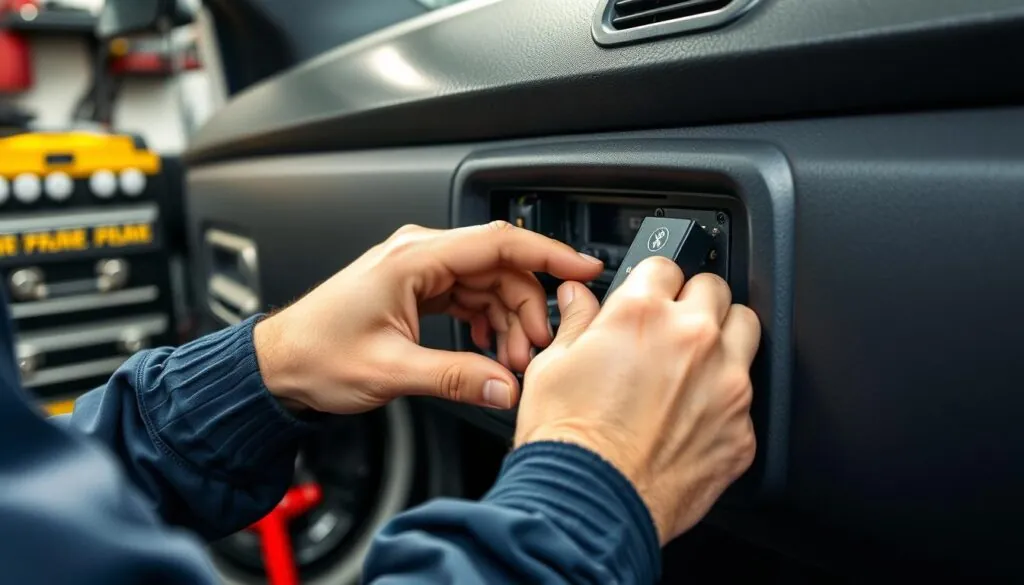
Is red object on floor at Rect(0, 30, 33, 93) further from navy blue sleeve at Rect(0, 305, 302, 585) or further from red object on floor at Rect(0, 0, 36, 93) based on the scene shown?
navy blue sleeve at Rect(0, 305, 302, 585)

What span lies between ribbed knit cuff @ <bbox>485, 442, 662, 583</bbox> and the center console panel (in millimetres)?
43

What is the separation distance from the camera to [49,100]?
363 cm

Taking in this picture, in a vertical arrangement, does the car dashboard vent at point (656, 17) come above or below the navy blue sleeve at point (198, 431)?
above

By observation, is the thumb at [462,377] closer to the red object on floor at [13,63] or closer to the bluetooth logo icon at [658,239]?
the bluetooth logo icon at [658,239]

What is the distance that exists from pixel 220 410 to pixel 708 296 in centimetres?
34

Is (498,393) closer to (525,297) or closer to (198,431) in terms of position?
(525,297)

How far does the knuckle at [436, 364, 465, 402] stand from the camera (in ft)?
1.72

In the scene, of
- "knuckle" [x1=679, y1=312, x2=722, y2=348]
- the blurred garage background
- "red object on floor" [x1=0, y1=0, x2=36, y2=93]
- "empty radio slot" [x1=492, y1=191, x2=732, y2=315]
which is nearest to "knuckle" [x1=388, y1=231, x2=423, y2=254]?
"empty radio slot" [x1=492, y1=191, x2=732, y2=315]

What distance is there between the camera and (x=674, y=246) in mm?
489

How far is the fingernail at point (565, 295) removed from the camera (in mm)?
494

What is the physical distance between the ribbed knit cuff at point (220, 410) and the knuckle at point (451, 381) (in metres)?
0.14

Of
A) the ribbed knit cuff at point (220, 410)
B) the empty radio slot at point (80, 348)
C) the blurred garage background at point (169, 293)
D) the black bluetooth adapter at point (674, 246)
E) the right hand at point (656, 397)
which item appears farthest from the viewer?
the empty radio slot at point (80, 348)

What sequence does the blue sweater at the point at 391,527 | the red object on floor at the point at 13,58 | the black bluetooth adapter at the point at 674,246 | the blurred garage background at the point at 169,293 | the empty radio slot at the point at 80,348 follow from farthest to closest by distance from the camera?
the red object on floor at the point at 13,58 → the empty radio slot at the point at 80,348 → the blurred garage background at the point at 169,293 → the black bluetooth adapter at the point at 674,246 → the blue sweater at the point at 391,527

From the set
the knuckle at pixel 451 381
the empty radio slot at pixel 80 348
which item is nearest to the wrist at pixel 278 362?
the knuckle at pixel 451 381
